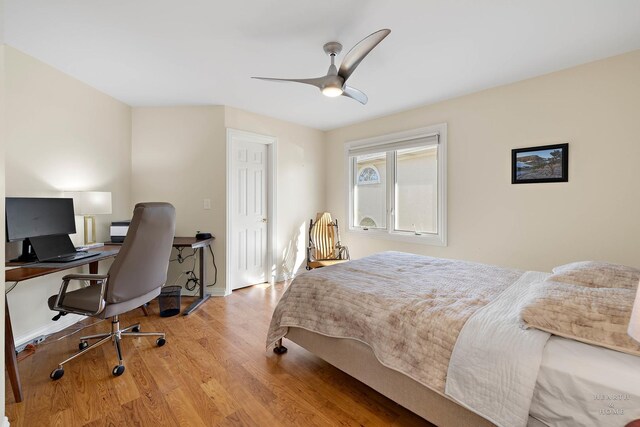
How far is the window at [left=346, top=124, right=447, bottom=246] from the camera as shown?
3.50m

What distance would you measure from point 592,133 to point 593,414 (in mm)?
2497

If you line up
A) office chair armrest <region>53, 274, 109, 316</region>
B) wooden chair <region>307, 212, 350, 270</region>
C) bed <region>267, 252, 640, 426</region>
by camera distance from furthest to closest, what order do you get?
wooden chair <region>307, 212, 350, 270</region>
office chair armrest <region>53, 274, 109, 316</region>
bed <region>267, 252, 640, 426</region>

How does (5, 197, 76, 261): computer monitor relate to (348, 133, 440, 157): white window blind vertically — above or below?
below

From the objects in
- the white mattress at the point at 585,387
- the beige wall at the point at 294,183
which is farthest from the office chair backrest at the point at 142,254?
the white mattress at the point at 585,387

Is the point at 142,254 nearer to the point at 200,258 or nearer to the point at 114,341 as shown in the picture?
the point at 114,341

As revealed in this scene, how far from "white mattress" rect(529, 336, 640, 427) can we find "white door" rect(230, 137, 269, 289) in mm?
3332

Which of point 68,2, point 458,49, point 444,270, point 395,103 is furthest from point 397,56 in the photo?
point 68,2

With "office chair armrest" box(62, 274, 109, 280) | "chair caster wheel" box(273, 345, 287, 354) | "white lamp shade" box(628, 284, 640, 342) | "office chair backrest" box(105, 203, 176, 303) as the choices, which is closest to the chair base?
"office chair backrest" box(105, 203, 176, 303)

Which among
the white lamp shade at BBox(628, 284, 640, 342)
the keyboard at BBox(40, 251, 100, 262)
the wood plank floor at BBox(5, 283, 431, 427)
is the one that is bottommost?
the wood plank floor at BBox(5, 283, 431, 427)

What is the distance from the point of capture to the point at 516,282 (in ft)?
6.30

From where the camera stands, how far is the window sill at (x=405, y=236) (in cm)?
348

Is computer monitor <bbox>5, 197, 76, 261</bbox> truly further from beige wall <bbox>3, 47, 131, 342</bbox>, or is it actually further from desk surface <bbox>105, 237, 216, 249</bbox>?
desk surface <bbox>105, 237, 216, 249</bbox>

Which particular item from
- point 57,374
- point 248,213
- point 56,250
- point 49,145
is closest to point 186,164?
point 248,213

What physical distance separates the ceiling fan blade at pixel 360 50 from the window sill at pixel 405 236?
2.31 meters
